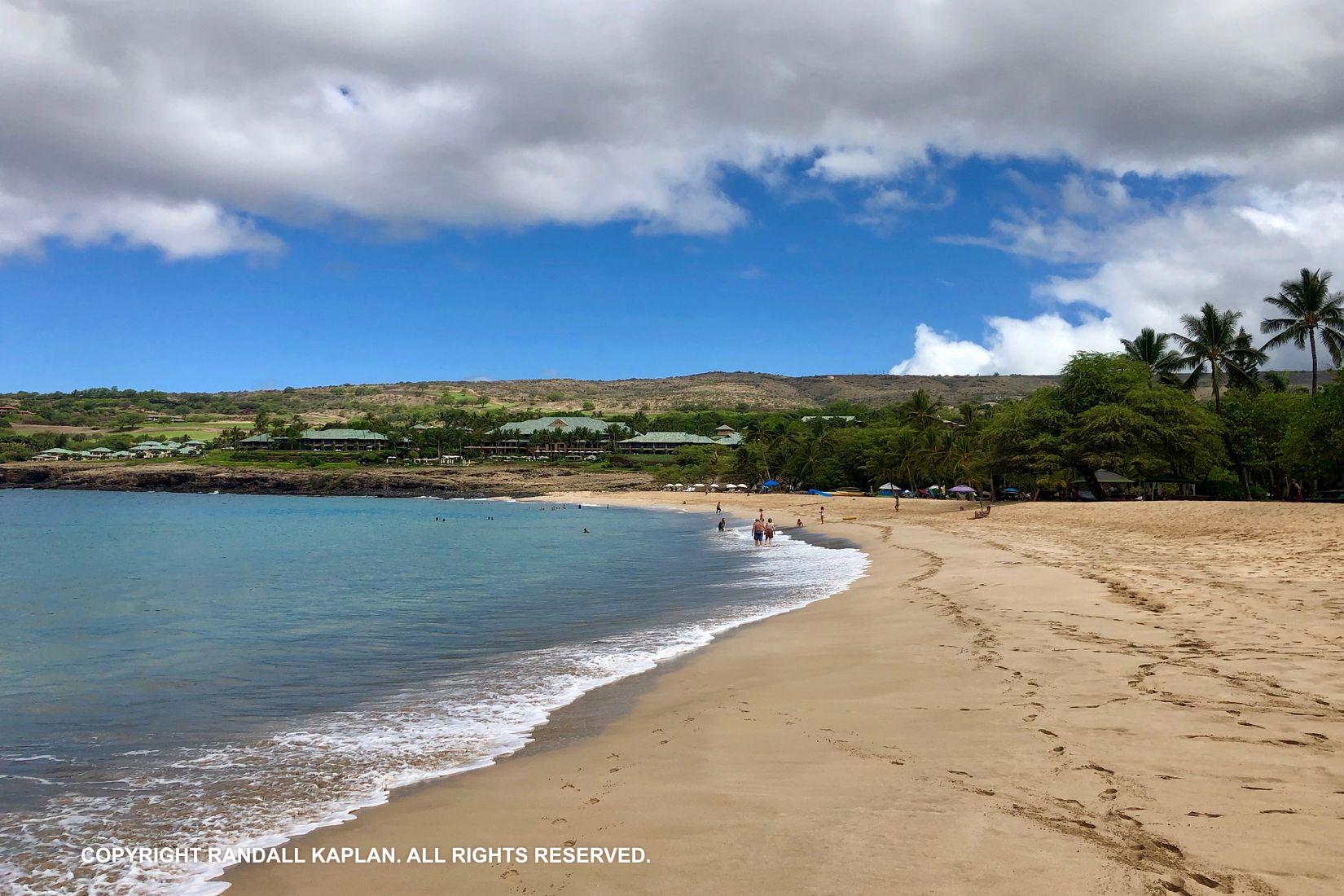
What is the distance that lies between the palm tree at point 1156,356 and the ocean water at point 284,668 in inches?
1401

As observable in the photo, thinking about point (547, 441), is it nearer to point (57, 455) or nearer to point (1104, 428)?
point (57, 455)

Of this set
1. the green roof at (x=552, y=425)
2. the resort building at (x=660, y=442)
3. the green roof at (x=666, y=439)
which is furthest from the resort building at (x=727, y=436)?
the green roof at (x=552, y=425)

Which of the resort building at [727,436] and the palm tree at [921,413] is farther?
the resort building at [727,436]

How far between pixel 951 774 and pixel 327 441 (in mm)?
169688

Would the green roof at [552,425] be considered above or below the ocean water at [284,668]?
above

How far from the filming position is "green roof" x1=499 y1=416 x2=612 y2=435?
16138cm

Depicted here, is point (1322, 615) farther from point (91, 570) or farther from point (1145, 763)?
point (91, 570)

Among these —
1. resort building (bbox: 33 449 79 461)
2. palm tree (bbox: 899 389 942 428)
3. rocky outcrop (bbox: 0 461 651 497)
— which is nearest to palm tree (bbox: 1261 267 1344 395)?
palm tree (bbox: 899 389 942 428)

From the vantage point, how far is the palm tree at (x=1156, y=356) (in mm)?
55375

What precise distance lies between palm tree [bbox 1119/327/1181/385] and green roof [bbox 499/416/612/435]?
365 ft

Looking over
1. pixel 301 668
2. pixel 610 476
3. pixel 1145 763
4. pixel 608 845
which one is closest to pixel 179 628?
pixel 301 668

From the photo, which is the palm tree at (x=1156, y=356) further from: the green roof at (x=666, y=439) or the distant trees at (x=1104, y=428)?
the green roof at (x=666, y=439)

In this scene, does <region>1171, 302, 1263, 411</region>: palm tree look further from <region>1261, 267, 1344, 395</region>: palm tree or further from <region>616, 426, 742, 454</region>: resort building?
<region>616, 426, 742, 454</region>: resort building

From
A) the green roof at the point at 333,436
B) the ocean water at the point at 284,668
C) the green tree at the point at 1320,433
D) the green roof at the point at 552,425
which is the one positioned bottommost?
the ocean water at the point at 284,668
